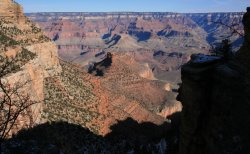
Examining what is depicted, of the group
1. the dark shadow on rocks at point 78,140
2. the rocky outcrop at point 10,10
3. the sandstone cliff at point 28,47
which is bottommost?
the dark shadow on rocks at point 78,140

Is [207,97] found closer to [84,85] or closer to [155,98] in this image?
[84,85]

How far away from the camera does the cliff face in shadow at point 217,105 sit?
47.8ft

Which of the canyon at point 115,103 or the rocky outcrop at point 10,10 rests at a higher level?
the rocky outcrop at point 10,10

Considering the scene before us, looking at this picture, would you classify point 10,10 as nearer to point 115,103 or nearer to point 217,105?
point 115,103

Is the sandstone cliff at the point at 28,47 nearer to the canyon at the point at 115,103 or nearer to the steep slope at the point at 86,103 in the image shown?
the canyon at the point at 115,103

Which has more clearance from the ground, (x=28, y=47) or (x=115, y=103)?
(x=28, y=47)

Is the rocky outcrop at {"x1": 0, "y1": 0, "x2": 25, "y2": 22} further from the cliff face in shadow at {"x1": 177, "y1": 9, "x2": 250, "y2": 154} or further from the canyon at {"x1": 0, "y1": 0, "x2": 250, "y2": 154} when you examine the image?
the cliff face in shadow at {"x1": 177, "y1": 9, "x2": 250, "y2": 154}

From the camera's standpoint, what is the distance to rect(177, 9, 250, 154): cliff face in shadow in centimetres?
1456

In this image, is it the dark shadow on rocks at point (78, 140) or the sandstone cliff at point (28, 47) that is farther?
the sandstone cliff at point (28, 47)

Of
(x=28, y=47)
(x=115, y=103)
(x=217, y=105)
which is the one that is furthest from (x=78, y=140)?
(x=115, y=103)

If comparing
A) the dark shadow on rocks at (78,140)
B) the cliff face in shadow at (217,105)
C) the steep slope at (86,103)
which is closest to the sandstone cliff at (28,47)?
the steep slope at (86,103)

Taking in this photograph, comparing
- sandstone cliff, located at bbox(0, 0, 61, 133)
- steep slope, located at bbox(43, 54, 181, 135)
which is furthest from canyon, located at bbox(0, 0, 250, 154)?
steep slope, located at bbox(43, 54, 181, 135)

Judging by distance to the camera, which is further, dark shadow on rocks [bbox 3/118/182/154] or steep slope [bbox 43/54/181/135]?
steep slope [bbox 43/54/181/135]

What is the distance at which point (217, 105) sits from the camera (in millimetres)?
15445
